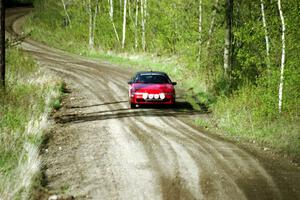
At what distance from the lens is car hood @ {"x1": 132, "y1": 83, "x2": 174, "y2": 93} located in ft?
56.3

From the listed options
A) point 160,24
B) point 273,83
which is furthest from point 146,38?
point 273,83

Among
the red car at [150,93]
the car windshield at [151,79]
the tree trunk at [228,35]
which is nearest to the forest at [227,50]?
the tree trunk at [228,35]

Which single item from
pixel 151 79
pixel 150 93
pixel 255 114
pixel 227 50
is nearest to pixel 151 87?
pixel 150 93

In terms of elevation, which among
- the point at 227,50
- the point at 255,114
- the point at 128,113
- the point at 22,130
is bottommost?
the point at 22,130

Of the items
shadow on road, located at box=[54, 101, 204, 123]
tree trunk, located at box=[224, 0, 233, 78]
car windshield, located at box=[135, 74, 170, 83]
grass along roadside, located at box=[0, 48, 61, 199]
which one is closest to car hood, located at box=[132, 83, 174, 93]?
car windshield, located at box=[135, 74, 170, 83]

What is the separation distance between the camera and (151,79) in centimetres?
1833

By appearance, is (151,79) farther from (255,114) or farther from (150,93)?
(255,114)

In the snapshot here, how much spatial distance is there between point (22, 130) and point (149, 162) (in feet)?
12.7

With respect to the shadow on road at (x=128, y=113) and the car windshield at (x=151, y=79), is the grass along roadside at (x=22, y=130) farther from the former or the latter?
the car windshield at (x=151, y=79)

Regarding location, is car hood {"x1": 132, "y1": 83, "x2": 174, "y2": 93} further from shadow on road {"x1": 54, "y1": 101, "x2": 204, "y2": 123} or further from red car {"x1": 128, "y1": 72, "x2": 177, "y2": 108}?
shadow on road {"x1": 54, "y1": 101, "x2": 204, "y2": 123}

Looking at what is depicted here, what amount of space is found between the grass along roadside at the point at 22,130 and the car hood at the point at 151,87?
3.55 metres

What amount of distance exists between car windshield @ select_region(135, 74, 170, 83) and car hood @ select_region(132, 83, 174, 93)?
0.53 metres

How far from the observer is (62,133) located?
1291 centimetres

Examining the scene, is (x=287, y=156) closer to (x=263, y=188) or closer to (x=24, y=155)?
(x=263, y=188)
